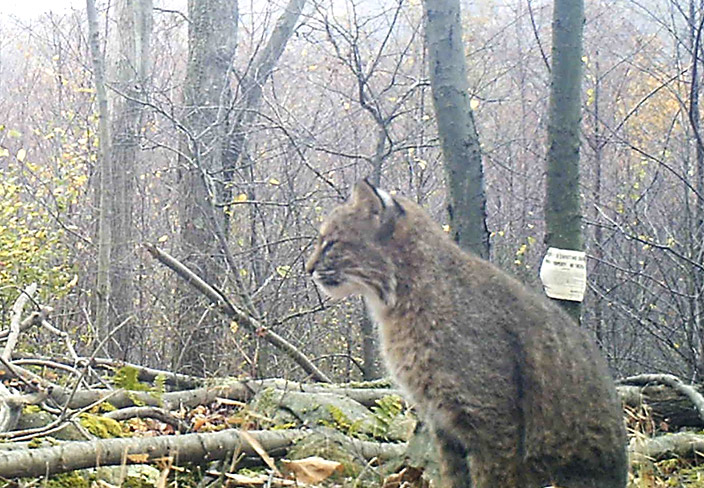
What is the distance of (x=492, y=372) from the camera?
371cm

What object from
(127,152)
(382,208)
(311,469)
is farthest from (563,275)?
(127,152)

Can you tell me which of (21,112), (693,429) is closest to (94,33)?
(693,429)

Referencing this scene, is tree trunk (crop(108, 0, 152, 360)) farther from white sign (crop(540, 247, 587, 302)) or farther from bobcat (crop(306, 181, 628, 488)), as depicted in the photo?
bobcat (crop(306, 181, 628, 488))

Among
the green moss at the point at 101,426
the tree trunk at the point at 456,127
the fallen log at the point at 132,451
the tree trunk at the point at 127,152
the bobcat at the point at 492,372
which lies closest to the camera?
the fallen log at the point at 132,451

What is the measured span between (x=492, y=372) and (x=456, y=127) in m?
2.07

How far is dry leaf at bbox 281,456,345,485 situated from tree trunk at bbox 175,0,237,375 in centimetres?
506

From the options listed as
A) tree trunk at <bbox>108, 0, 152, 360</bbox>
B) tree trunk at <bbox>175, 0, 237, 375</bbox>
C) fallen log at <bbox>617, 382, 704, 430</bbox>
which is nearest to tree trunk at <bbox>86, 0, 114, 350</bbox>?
tree trunk at <bbox>175, 0, 237, 375</bbox>

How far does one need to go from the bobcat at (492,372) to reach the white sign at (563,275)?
40.6 inches

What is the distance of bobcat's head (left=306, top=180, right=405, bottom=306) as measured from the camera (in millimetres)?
4266

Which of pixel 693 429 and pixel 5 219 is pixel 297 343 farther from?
pixel 693 429

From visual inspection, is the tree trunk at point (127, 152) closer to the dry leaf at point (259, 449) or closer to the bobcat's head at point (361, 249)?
the bobcat's head at point (361, 249)

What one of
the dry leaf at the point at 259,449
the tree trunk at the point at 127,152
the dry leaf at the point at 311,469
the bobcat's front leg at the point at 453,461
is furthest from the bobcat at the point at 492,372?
the tree trunk at the point at 127,152

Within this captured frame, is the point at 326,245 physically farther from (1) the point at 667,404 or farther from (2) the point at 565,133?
(1) the point at 667,404

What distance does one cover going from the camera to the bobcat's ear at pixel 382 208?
4309mm
